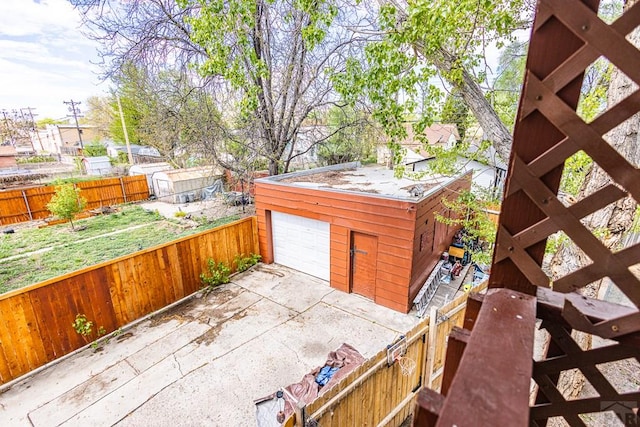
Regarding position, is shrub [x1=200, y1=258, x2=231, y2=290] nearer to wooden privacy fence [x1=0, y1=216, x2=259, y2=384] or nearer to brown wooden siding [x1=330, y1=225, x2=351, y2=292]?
wooden privacy fence [x1=0, y1=216, x2=259, y2=384]

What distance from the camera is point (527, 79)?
89cm

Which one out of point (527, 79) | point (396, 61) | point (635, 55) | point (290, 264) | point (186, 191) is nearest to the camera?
point (635, 55)

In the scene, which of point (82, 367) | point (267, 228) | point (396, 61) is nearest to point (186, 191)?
point (267, 228)

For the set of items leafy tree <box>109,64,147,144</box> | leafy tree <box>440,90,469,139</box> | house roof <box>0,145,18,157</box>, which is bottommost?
house roof <box>0,145,18,157</box>

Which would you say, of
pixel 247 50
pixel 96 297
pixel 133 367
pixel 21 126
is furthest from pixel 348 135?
pixel 21 126

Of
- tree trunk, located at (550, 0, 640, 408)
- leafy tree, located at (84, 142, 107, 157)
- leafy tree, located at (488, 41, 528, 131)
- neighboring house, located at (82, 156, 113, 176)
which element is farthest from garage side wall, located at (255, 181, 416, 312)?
leafy tree, located at (84, 142, 107, 157)

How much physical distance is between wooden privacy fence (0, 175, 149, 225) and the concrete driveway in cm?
1433

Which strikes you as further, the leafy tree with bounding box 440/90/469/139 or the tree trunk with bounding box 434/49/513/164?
the leafy tree with bounding box 440/90/469/139

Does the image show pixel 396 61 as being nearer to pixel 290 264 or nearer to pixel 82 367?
pixel 290 264

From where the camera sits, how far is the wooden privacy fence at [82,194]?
47.8 ft

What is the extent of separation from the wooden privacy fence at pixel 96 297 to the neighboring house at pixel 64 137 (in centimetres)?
4749

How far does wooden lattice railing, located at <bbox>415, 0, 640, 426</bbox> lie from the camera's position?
0.69 m

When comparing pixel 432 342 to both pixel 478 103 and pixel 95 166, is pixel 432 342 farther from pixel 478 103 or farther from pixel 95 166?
pixel 95 166

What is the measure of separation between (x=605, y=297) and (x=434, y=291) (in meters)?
3.32
